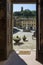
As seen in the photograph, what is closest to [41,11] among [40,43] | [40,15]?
[40,15]

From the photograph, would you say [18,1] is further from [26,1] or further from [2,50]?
[2,50]

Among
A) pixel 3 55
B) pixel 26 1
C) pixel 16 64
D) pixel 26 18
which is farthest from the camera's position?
pixel 26 18

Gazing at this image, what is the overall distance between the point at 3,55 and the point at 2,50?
0.18 m

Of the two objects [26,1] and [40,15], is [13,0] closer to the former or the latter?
[26,1]

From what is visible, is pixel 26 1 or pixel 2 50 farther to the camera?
pixel 26 1

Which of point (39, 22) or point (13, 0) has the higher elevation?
point (13, 0)

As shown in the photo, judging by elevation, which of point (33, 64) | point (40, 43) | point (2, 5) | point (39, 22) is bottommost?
point (33, 64)

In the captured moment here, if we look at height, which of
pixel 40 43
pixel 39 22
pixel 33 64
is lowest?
pixel 33 64

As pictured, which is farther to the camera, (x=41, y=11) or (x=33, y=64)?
(x=41, y=11)

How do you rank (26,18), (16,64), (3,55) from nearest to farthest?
(16,64) → (3,55) → (26,18)

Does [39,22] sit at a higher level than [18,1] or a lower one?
lower

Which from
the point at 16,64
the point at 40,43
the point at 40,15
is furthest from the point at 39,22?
the point at 16,64

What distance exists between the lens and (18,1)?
8273mm

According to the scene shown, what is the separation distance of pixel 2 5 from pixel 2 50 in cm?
158
